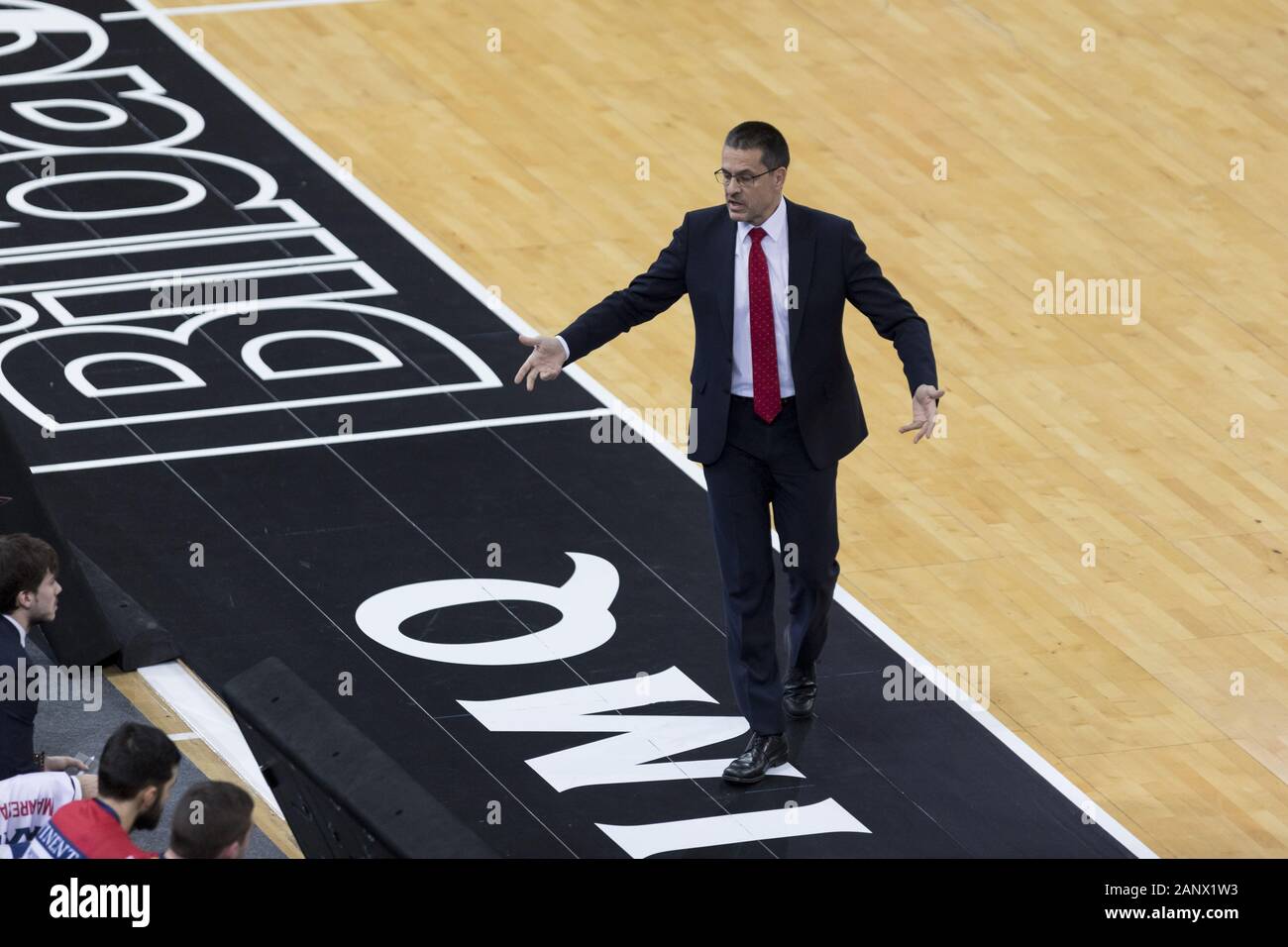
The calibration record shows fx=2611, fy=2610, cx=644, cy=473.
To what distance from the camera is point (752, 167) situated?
26.4 ft

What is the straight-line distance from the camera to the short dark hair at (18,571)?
24.3 feet

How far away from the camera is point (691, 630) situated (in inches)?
378

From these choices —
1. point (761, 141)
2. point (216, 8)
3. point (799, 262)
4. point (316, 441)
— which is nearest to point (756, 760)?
point (799, 262)

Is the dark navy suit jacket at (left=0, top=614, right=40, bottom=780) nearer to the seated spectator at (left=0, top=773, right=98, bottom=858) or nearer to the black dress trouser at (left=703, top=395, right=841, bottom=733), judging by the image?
the seated spectator at (left=0, top=773, right=98, bottom=858)

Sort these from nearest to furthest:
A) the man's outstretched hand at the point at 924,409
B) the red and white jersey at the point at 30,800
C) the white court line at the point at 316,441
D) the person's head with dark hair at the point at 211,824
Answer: the person's head with dark hair at the point at 211,824
the red and white jersey at the point at 30,800
the man's outstretched hand at the point at 924,409
the white court line at the point at 316,441

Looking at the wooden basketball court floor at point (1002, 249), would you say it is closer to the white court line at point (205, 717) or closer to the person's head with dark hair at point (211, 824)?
the white court line at point (205, 717)

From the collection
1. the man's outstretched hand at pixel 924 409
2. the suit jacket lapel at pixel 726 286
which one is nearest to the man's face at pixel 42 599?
the suit jacket lapel at pixel 726 286

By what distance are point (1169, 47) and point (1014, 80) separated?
1.07 m

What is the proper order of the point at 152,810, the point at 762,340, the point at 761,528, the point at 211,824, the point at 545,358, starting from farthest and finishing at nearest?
1. the point at 761,528
2. the point at 762,340
3. the point at 545,358
4. the point at 152,810
5. the point at 211,824

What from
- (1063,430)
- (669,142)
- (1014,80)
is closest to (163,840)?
(1063,430)

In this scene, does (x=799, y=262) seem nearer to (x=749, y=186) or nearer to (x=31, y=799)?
(x=749, y=186)

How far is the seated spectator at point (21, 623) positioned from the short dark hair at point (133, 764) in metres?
0.95

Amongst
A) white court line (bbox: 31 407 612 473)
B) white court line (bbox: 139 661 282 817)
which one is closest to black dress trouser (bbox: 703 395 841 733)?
white court line (bbox: 139 661 282 817)

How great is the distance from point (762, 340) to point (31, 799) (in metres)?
2.68
